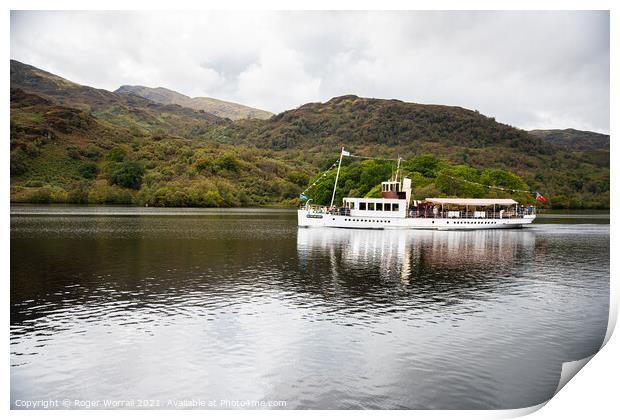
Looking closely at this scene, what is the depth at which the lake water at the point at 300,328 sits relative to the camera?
1174 cm

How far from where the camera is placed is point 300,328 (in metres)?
15.1

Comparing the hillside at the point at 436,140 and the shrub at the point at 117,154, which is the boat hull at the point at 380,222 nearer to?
the hillside at the point at 436,140

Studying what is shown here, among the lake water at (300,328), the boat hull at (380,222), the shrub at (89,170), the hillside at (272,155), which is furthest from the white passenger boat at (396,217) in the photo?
the shrub at (89,170)

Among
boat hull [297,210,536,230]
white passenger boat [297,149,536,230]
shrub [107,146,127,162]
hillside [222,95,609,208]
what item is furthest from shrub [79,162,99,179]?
hillside [222,95,609,208]

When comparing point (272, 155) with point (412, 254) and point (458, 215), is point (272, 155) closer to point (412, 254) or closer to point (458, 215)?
point (458, 215)

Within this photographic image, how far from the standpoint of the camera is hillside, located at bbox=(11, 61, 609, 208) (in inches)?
2603

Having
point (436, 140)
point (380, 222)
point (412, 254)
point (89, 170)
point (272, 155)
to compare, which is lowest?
point (412, 254)

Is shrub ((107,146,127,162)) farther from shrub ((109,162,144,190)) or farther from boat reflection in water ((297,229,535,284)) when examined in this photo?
boat reflection in water ((297,229,535,284))

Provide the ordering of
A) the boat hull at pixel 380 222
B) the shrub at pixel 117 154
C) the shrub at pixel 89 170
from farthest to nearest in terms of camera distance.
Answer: the shrub at pixel 117 154
the shrub at pixel 89 170
the boat hull at pixel 380 222

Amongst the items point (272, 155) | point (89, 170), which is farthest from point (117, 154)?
point (272, 155)

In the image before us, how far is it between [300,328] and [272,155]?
161 metres

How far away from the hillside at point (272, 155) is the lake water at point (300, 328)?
29330mm

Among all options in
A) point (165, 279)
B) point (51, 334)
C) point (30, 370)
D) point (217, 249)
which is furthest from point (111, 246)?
point (30, 370)

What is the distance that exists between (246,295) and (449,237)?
2871 cm
